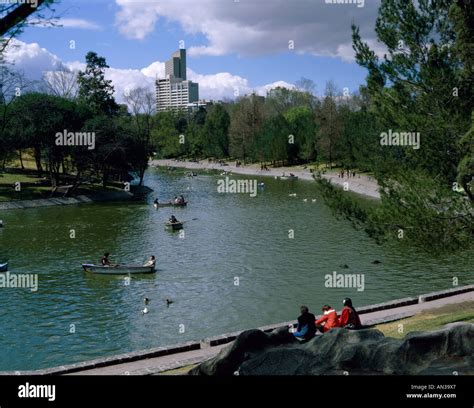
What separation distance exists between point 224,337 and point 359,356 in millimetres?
7183

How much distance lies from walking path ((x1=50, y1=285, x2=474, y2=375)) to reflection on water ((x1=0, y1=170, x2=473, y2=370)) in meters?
2.88

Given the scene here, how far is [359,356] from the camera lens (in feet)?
39.9

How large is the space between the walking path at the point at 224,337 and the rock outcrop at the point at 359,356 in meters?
3.84

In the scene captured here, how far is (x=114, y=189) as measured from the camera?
72.6 meters

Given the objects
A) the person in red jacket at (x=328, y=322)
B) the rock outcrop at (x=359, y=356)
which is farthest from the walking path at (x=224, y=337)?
the rock outcrop at (x=359, y=356)

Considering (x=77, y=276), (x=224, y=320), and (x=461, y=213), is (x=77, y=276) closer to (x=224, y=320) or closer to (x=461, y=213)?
(x=224, y=320)

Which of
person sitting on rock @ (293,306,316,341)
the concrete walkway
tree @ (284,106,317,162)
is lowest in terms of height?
the concrete walkway

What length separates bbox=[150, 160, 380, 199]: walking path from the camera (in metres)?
71.5

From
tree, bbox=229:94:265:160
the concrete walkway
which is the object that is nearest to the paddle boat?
tree, bbox=229:94:265:160

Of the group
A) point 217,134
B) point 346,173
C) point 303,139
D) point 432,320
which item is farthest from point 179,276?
point 217,134

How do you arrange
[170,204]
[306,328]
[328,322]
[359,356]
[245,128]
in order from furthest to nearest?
[245,128] < [170,204] < [328,322] < [306,328] < [359,356]

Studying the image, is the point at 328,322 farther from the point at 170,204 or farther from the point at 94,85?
the point at 94,85

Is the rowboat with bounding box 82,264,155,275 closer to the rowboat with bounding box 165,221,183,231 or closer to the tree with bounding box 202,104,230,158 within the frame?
the rowboat with bounding box 165,221,183,231

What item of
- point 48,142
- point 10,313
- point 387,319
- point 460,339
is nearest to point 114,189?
point 48,142
